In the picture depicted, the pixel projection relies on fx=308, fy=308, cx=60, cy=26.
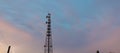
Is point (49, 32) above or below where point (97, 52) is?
above

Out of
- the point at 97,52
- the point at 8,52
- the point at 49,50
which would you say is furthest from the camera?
the point at 49,50

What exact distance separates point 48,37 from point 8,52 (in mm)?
40910

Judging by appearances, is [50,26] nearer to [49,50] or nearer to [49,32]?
[49,32]

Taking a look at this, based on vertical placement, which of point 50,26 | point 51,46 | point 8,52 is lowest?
point 8,52

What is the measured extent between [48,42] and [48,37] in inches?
111

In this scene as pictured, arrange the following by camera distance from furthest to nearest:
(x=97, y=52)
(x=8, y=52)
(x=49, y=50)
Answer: (x=49, y=50)
(x=97, y=52)
(x=8, y=52)

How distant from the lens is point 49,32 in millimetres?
130375

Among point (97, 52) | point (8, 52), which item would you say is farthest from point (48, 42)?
point (8, 52)

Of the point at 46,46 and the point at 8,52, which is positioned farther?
the point at 46,46

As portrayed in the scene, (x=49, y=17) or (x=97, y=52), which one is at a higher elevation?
(x=49, y=17)

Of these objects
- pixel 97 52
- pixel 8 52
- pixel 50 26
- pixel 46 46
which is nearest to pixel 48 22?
pixel 50 26

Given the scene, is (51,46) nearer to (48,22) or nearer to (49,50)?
(49,50)

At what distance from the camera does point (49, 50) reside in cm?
12525

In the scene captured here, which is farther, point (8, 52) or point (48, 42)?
point (48, 42)
